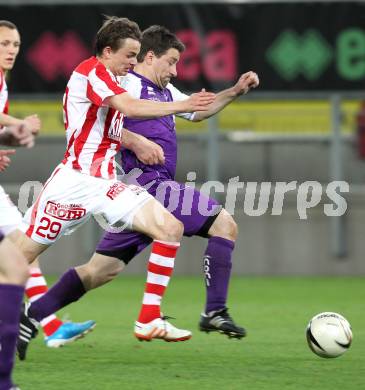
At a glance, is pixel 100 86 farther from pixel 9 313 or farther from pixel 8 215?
pixel 9 313

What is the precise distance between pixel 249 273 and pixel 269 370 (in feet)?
24.5

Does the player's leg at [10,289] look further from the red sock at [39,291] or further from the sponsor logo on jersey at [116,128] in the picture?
the red sock at [39,291]

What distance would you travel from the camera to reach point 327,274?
44.8ft

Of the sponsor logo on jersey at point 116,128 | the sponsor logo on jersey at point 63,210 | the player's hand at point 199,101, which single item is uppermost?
the player's hand at point 199,101

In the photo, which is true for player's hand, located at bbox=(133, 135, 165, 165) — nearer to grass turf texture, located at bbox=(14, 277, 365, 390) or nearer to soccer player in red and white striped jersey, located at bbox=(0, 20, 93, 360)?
soccer player in red and white striped jersey, located at bbox=(0, 20, 93, 360)

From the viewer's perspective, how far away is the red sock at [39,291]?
286 inches

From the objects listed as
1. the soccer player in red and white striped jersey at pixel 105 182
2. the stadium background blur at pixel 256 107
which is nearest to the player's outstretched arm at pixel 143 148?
the soccer player in red and white striped jersey at pixel 105 182

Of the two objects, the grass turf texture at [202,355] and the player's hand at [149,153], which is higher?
the player's hand at [149,153]

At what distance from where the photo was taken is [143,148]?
6996 millimetres

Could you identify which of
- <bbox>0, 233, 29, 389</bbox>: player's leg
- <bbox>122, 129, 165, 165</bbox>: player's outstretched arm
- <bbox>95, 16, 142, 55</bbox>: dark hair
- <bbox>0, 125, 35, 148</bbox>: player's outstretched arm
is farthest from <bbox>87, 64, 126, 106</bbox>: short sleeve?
<bbox>0, 233, 29, 389</bbox>: player's leg

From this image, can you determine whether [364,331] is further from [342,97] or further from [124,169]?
[342,97]

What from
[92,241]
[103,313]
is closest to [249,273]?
[92,241]

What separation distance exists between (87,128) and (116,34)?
1.89 ft

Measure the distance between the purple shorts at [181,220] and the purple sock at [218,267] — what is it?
0.13 meters
